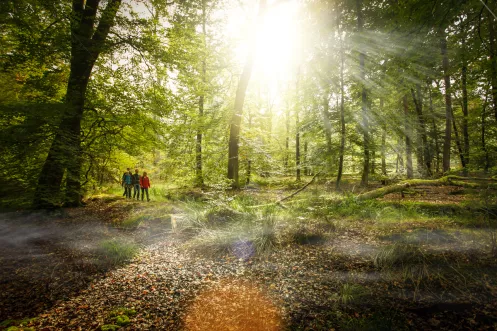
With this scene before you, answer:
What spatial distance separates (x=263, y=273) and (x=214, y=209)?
321cm

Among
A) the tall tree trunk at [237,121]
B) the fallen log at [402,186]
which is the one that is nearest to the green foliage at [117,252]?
the tall tree trunk at [237,121]

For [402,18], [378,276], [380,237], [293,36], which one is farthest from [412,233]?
[293,36]

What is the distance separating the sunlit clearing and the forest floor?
0.02 metres

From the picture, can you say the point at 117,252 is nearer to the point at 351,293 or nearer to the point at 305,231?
the point at 305,231

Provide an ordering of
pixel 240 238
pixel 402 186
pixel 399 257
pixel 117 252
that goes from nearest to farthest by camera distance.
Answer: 1. pixel 399 257
2. pixel 117 252
3. pixel 240 238
4. pixel 402 186

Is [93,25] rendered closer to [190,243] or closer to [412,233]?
[190,243]

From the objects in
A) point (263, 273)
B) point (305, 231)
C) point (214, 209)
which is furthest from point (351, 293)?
point (214, 209)

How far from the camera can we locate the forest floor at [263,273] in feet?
9.30

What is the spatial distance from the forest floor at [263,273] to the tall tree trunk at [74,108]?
156 centimetres

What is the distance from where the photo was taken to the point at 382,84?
11.7 m

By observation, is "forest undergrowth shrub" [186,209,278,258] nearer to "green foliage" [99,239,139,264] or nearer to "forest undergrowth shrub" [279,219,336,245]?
"forest undergrowth shrub" [279,219,336,245]

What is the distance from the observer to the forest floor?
2.83 metres

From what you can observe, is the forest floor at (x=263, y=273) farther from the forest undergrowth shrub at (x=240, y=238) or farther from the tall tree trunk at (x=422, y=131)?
the tall tree trunk at (x=422, y=131)

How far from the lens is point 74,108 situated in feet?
22.3
